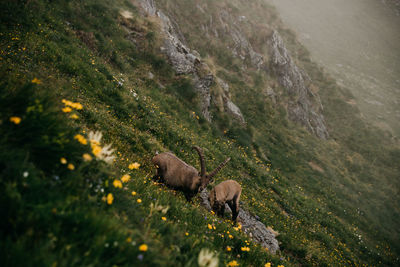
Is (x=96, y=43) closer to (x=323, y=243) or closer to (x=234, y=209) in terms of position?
(x=234, y=209)

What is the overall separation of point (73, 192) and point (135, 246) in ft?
3.05

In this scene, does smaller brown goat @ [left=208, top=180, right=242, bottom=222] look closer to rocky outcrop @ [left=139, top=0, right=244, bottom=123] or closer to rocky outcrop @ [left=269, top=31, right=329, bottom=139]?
rocky outcrop @ [left=139, top=0, right=244, bottom=123]

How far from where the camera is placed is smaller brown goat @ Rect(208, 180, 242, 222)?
7648 mm

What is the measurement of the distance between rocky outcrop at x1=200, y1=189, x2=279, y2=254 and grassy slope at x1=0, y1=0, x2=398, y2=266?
0.62 metres

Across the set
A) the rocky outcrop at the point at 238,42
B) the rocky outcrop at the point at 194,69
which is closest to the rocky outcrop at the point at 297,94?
the rocky outcrop at the point at 238,42

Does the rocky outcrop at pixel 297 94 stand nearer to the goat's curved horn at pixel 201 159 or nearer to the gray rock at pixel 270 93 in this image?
the gray rock at pixel 270 93

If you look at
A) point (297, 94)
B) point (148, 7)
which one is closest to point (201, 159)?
point (148, 7)

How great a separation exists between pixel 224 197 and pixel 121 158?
13.0 feet

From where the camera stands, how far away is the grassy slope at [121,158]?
1976 millimetres

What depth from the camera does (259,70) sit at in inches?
1083

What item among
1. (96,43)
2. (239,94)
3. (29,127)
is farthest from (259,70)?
(29,127)

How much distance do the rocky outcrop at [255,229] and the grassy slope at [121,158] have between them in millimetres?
622

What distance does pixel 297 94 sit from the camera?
96.2ft

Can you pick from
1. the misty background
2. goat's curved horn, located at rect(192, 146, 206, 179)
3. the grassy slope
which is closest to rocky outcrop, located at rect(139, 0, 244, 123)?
the grassy slope
